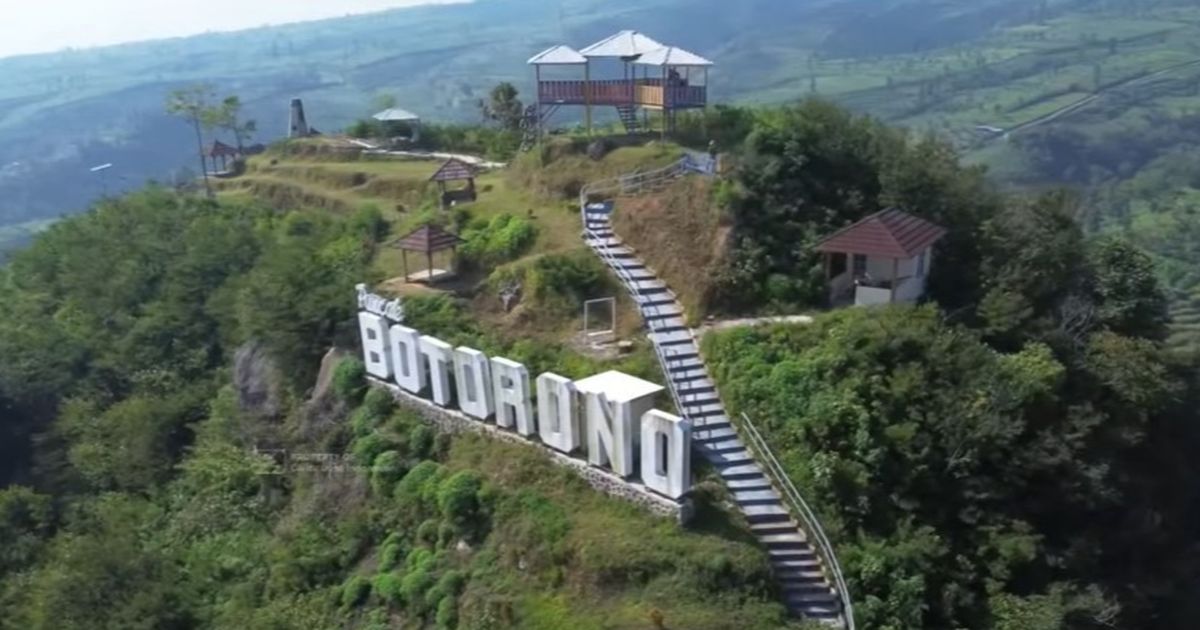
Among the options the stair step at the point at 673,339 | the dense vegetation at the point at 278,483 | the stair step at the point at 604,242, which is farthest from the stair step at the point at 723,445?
the stair step at the point at 604,242

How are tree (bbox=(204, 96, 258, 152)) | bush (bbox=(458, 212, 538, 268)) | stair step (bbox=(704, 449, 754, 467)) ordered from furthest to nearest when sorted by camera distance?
tree (bbox=(204, 96, 258, 152))
bush (bbox=(458, 212, 538, 268))
stair step (bbox=(704, 449, 754, 467))

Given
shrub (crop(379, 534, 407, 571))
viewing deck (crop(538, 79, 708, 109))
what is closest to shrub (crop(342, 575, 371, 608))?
shrub (crop(379, 534, 407, 571))

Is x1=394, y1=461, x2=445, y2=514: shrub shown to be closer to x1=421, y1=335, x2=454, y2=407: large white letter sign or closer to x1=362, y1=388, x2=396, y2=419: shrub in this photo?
x1=421, y1=335, x2=454, y2=407: large white letter sign

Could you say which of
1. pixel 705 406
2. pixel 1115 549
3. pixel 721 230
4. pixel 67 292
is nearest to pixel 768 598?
pixel 705 406

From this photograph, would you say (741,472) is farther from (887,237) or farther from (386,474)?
(386,474)

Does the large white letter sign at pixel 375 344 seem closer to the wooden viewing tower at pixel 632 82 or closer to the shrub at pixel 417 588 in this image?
the shrub at pixel 417 588
